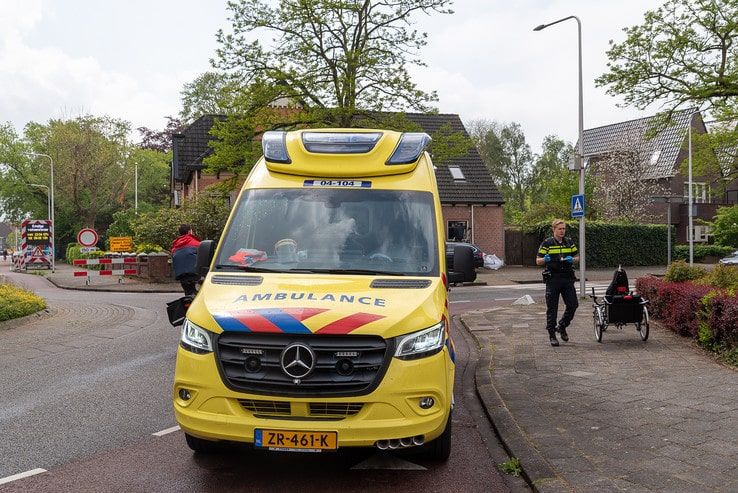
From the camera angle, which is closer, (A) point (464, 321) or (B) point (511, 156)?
(A) point (464, 321)

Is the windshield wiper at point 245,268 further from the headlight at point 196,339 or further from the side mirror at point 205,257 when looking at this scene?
the headlight at point 196,339

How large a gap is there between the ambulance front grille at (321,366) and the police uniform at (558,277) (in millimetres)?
6261

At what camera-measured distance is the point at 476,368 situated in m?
8.65

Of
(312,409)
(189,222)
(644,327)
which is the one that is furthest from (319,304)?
(189,222)

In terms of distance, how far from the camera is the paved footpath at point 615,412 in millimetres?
4527

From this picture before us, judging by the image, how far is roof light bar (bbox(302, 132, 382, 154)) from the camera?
19.0ft

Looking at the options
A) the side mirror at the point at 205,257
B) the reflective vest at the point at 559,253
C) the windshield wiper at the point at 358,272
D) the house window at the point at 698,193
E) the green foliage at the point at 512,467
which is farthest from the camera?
the house window at the point at 698,193

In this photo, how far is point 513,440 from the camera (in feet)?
17.7

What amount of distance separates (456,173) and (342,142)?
105 feet

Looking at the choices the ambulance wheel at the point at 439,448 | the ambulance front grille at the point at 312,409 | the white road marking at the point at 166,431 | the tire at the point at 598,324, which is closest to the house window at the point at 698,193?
the tire at the point at 598,324

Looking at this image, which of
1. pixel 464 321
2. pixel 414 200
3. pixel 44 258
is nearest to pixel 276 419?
pixel 414 200

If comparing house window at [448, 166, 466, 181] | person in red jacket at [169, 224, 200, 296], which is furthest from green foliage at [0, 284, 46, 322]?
house window at [448, 166, 466, 181]

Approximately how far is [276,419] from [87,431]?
2.46 meters

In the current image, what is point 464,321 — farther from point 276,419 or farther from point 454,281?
point 276,419
